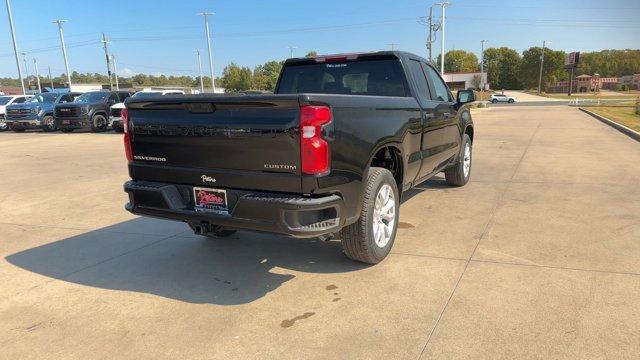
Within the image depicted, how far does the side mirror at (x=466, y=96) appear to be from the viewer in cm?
631

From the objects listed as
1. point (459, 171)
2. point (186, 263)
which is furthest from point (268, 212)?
point (459, 171)

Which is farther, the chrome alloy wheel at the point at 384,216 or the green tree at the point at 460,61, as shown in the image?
the green tree at the point at 460,61

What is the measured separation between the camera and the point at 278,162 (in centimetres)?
326

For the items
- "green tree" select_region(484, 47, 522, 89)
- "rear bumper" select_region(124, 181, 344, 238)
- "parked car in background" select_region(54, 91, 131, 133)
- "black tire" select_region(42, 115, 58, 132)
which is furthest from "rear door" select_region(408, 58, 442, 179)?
"green tree" select_region(484, 47, 522, 89)

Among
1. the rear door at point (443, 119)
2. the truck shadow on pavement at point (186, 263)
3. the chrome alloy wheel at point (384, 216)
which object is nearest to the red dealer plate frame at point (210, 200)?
the truck shadow on pavement at point (186, 263)

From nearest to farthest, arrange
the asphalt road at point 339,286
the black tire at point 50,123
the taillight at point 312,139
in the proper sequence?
the asphalt road at point 339,286
the taillight at point 312,139
the black tire at point 50,123

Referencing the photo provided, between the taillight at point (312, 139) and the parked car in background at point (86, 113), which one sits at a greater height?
the taillight at point (312, 139)

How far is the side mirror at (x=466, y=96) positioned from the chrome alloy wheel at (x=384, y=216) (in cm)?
276

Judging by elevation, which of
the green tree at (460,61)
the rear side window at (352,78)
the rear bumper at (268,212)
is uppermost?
the green tree at (460,61)

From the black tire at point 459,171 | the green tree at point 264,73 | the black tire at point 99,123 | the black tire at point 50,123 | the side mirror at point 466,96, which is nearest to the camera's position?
the side mirror at point 466,96

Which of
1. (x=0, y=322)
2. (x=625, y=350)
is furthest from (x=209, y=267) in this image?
(x=625, y=350)

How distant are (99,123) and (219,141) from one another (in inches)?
763

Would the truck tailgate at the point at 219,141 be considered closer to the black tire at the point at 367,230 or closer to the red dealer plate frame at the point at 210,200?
the red dealer plate frame at the point at 210,200

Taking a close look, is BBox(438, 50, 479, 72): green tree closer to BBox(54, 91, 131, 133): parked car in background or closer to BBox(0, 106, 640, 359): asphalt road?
BBox(54, 91, 131, 133): parked car in background
